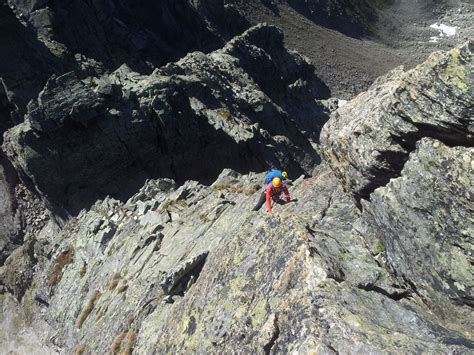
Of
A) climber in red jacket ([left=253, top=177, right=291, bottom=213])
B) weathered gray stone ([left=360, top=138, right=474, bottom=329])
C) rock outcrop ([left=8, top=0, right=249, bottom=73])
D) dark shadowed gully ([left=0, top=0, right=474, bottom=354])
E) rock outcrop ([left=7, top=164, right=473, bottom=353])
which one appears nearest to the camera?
rock outcrop ([left=7, top=164, right=473, bottom=353])

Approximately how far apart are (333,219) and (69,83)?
131 feet

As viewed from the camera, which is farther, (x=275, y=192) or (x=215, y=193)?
(x=215, y=193)

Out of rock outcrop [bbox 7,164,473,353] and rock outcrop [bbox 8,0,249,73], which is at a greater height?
rock outcrop [bbox 8,0,249,73]

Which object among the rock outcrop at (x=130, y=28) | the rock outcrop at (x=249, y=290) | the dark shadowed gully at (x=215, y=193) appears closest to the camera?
the rock outcrop at (x=249, y=290)

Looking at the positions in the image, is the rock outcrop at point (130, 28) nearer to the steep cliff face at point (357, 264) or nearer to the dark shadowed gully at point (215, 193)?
the dark shadowed gully at point (215, 193)

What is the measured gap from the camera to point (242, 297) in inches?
Result: 703

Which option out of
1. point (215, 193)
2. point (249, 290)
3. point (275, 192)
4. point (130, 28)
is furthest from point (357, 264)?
point (130, 28)

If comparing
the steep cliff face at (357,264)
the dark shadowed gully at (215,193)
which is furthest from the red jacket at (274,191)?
the steep cliff face at (357,264)

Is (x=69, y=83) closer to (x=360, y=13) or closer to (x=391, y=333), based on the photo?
(x=391, y=333)

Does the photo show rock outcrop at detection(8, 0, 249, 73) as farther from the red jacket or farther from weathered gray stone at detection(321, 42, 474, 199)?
weathered gray stone at detection(321, 42, 474, 199)

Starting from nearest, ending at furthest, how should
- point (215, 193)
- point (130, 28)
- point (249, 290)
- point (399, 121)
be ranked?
point (399, 121) < point (249, 290) < point (215, 193) < point (130, 28)

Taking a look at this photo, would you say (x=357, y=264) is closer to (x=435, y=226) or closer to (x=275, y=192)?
(x=435, y=226)

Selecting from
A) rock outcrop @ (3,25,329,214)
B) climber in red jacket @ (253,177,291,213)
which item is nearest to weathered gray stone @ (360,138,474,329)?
climber in red jacket @ (253,177,291,213)

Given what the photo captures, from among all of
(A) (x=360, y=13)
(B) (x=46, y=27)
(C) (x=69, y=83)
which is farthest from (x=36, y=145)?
(A) (x=360, y=13)
